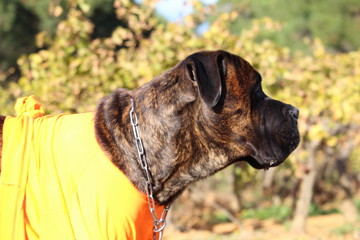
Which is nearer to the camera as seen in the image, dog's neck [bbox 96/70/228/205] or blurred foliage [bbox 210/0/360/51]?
dog's neck [bbox 96/70/228/205]

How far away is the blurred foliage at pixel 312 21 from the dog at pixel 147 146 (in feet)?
68.7

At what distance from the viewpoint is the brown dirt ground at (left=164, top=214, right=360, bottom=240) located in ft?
27.7

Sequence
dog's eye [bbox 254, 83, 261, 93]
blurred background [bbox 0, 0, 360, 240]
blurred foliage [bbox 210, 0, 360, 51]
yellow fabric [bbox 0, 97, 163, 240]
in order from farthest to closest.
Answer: blurred foliage [bbox 210, 0, 360, 51] → blurred background [bbox 0, 0, 360, 240] → dog's eye [bbox 254, 83, 261, 93] → yellow fabric [bbox 0, 97, 163, 240]

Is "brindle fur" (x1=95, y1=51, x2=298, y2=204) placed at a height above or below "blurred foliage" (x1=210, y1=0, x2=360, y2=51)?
below

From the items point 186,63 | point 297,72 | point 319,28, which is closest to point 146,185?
point 186,63

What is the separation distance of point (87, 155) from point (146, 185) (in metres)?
0.34

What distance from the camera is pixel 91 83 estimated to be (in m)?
7.27

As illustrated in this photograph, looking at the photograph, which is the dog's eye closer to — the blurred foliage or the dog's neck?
the dog's neck

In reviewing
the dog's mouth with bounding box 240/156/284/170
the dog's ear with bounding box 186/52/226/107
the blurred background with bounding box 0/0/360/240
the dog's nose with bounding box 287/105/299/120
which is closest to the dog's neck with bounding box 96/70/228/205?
the dog's ear with bounding box 186/52/226/107

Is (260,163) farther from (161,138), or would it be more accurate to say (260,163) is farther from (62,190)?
(62,190)

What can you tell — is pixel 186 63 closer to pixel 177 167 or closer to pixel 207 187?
pixel 177 167

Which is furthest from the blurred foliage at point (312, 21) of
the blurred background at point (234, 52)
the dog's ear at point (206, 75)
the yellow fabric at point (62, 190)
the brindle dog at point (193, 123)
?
the yellow fabric at point (62, 190)

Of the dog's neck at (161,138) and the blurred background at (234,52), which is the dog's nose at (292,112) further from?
the blurred background at (234,52)

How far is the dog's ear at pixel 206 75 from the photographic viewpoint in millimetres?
2826
